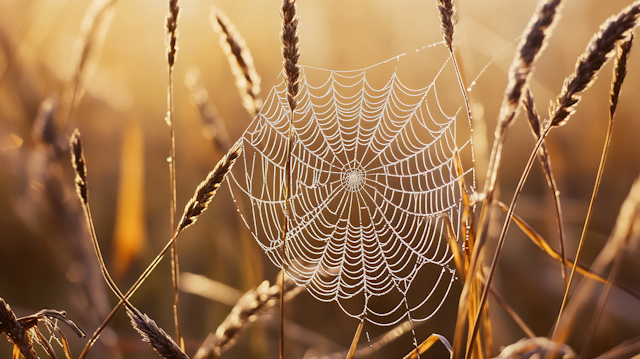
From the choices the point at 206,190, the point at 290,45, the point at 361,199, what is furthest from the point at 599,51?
the point at 361,199

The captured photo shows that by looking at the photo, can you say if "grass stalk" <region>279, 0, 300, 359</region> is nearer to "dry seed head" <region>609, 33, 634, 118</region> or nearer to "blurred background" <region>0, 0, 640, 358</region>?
"blurred background" <region>0, 0, 640, 358</region>

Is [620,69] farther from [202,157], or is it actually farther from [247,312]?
[202,157]

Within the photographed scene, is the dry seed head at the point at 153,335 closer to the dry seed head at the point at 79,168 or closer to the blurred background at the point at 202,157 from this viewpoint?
the dry seed head at the point at 79,168

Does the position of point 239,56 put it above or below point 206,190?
above

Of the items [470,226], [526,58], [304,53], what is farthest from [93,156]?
[526,58]

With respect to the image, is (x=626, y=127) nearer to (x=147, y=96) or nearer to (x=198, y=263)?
(x=198, y=263)

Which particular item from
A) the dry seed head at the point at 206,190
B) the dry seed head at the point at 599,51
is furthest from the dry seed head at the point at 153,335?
the dry seed head at the point at 599,51

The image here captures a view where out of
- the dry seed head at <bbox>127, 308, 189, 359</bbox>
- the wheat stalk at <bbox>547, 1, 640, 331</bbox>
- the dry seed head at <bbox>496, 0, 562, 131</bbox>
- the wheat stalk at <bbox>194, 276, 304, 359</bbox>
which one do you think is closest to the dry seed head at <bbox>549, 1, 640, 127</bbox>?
the wheat stalk at <bbox>547, 1, 640, 331</bbox>
